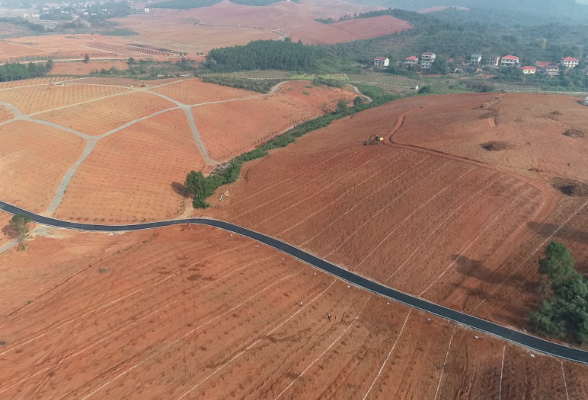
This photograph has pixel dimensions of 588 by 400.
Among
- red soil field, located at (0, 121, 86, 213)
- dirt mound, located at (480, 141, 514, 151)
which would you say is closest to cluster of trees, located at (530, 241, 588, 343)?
dirt mound, located at (480, 141, 514, 151)

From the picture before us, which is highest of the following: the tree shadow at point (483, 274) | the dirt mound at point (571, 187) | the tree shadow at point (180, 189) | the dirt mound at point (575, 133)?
the dirt mound at point (575, 133)

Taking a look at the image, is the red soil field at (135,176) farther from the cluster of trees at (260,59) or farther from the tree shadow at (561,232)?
the cluster of trees at (260,59)

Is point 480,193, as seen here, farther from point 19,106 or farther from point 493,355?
point 19,106

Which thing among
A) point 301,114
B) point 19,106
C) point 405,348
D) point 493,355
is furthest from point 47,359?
point 301,114

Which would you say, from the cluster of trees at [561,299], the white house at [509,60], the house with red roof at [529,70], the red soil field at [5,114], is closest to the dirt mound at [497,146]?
the cluster of trees at [561,299]

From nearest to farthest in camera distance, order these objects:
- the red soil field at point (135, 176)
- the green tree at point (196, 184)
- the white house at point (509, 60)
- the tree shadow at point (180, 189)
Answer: the red soil field at point (135, 176) < the green tree at point (196, 184) < the tree shadow at point (180, 189) < the white house at point (509, 60)
